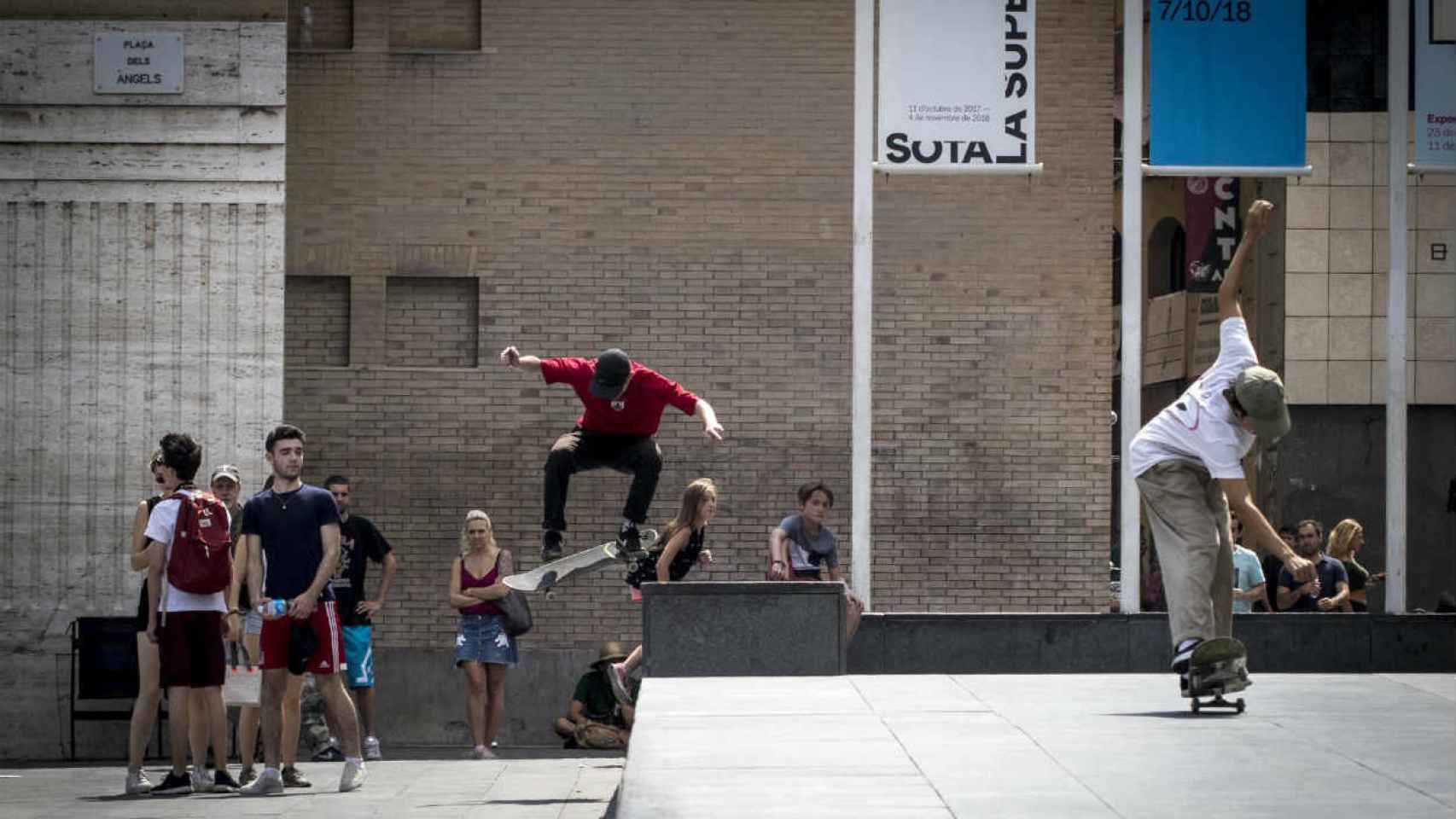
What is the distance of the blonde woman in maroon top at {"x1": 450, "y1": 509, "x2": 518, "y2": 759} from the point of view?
15188mm

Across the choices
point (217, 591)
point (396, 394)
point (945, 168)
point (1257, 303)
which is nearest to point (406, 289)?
point (396, 394)

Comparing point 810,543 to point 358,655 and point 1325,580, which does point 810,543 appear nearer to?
point 358,655

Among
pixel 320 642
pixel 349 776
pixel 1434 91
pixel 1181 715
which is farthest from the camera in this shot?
pixel 1434 91

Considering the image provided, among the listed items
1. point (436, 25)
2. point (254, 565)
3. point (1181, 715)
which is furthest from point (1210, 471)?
point (436, 25)

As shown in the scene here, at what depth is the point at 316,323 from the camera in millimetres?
18688

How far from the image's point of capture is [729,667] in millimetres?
11453

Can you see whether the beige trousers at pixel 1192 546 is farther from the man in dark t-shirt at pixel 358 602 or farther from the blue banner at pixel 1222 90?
the blue banner at pixel 1222 90

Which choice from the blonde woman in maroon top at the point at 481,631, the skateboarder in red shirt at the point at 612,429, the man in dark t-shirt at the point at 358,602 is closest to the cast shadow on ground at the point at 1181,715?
the skateboarder in red shirt at the point at 612,429

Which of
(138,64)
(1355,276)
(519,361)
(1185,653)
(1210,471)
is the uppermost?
(138,64)

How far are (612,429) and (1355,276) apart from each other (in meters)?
13.0

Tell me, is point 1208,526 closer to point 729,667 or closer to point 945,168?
point 729,667

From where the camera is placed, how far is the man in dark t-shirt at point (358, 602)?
14.6 m

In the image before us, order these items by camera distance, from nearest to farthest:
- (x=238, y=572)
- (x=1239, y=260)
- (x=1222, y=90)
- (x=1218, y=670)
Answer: (x=1218, y=670) → (x=1239, y=260) → (x=238, y=572) → (x=1222, y=90)

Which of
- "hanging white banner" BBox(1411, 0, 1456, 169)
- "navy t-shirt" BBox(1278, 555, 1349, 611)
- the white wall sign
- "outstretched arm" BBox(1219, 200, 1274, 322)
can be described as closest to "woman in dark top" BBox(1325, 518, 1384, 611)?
"navy t-shirt" BBox(1278, 555, 1349, 611)
